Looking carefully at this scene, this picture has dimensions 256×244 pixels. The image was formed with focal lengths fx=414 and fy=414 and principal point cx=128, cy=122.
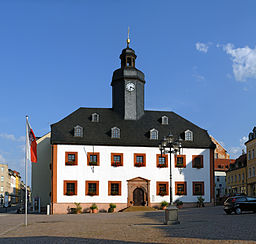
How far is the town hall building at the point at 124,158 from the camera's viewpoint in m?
46.0

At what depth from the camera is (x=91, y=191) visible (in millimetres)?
46281

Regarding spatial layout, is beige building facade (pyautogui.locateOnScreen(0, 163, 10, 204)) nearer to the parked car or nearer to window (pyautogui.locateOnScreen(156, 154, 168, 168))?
window (pyautogui.locateOnScreen(156, 154, 168, 168))

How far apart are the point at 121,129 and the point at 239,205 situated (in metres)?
20.6

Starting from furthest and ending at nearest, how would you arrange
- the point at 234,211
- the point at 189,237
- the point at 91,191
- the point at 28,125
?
A: the point at 91,191 → the point at 234,211 → the point at 28,125 → the point at 189,237

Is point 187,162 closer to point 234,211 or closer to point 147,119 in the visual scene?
point 147,119

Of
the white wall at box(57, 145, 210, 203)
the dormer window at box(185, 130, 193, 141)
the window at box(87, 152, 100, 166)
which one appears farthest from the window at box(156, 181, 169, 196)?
the window at box(87, 152, 100, 166)

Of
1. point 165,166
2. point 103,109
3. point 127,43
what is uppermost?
point 127,43

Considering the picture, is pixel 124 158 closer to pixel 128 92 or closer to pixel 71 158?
pixel 71 158

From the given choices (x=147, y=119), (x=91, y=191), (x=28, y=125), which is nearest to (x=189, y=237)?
(x=28, y=125)

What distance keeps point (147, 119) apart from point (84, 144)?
361 inches

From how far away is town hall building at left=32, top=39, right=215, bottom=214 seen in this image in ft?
151

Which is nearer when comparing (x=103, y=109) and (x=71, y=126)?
(x=71, y=126)

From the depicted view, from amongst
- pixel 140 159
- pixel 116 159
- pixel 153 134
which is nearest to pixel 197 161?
pixel 153 134

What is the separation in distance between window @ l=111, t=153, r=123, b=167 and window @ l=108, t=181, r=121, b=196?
6.70ft
